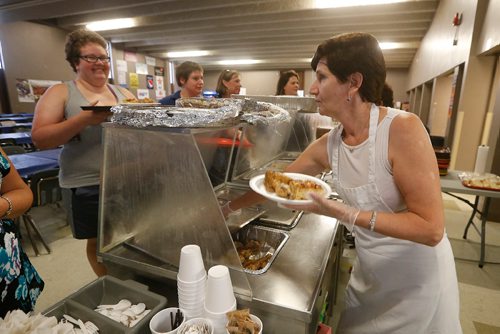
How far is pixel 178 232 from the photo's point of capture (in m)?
1.04

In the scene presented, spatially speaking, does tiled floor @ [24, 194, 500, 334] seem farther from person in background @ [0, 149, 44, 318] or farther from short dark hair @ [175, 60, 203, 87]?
short dark hair @ [175, 60, 203, 87]

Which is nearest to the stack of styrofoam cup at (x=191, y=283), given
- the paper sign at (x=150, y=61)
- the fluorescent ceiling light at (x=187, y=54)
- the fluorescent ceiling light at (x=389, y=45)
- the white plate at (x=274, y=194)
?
the white plate at (x=274, y=194)

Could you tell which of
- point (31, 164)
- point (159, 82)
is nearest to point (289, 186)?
point (31, 164)

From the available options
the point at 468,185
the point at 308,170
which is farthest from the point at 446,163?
the point at 308,170

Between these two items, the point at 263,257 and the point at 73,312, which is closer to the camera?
the point at 73,312

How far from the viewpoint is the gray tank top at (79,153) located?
1557 millimetres

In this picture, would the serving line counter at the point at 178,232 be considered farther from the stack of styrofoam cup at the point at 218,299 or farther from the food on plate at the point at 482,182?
the food on plate at the point at 482,182

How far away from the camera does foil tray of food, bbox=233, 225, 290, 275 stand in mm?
1310

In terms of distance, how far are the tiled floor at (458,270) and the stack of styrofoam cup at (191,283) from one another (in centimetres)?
155

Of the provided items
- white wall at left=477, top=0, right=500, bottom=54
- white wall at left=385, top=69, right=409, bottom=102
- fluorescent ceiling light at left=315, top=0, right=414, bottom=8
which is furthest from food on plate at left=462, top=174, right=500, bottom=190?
white wall at left=385, top=69, right=409, bottom=102

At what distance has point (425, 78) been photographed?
23.4 feet

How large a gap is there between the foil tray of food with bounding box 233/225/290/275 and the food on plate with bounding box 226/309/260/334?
45 cm

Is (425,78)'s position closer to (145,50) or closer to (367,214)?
(367,214)

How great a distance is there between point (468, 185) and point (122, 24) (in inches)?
285
